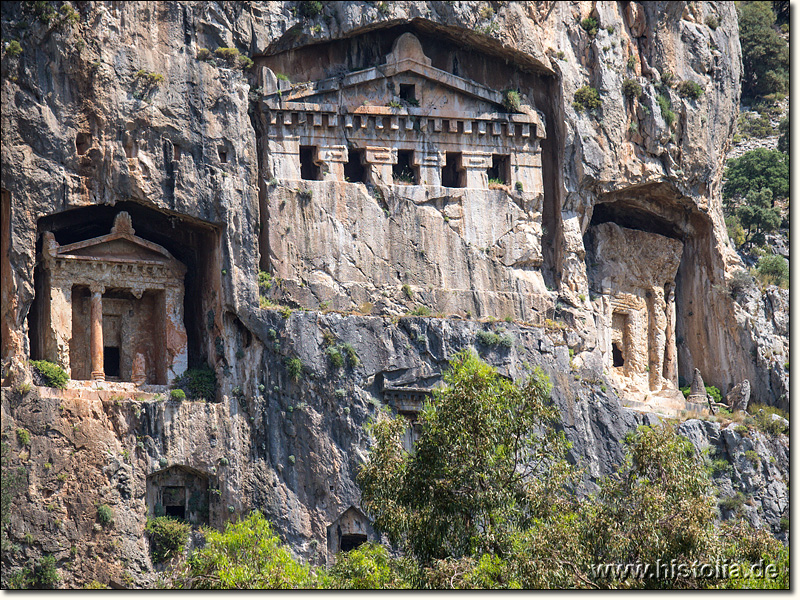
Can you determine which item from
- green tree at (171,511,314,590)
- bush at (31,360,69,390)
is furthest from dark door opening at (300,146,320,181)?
green tree at (171,511,314,590)

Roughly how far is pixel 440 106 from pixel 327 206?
4.81 meters

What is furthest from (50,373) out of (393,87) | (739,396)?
(739,396)

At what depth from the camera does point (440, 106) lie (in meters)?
48.4

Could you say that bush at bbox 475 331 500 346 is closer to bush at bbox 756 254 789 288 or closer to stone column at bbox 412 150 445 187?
stone column at bbox 412 150 445 187

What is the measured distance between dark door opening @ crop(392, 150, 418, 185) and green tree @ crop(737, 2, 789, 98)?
24.1 meters

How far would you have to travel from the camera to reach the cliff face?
1695 inches

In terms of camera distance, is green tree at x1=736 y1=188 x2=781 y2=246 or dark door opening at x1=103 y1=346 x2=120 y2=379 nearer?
dark door opening at x1=103 y1=346 x2=120 y2=379

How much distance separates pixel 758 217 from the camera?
60312mm

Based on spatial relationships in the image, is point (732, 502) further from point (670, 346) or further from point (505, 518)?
point (505, 518)

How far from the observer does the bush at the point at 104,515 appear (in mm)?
41719

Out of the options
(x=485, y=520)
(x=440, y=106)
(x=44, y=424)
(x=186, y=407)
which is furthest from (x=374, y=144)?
(x=485, y=520)

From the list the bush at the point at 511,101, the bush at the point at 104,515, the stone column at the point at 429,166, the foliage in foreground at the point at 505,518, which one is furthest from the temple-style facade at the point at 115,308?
the foliage in foreground at the point at 505,518

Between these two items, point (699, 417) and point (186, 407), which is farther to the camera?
point (699, 417)

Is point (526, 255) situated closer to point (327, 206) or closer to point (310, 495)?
point (327, 206)
